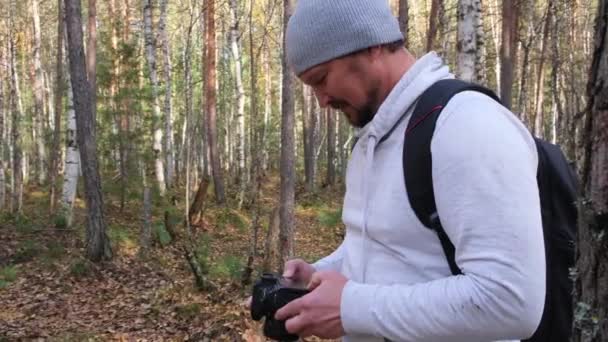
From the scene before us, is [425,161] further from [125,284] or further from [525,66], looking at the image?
[525,66]

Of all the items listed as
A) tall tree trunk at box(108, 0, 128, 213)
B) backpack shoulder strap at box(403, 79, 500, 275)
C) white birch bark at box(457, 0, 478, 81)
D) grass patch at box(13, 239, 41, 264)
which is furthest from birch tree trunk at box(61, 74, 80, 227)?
backpack shoulder strap at box(403, 79, 500, 275)

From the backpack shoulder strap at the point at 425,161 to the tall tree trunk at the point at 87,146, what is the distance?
27.9ft

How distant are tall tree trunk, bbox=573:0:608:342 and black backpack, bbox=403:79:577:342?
0.04m

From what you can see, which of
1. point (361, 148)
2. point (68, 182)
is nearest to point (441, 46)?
point (68, 182)

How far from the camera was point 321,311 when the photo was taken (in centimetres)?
119

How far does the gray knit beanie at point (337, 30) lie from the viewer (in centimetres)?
127

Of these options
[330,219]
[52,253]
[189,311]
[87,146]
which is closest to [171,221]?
[52,253]

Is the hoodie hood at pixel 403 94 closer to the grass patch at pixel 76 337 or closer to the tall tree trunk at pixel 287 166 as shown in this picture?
the grass patch at pixel 76 337

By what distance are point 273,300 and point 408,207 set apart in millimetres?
471

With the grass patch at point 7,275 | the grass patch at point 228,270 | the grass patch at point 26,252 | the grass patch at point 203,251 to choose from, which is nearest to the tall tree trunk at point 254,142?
the grass patch at point 228,270

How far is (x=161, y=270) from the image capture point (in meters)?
9.33

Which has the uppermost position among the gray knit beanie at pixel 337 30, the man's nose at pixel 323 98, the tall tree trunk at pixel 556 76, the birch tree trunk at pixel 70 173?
the tall tree trunk at pixel 556 76

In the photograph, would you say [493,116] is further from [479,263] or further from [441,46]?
[441,46]

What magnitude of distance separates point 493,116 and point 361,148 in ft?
1.25
